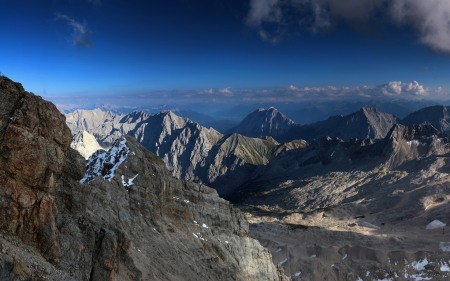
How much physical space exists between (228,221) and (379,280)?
73.9 meters

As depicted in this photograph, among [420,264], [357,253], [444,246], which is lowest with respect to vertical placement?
[357,253]

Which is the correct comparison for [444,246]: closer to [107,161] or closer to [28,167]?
[107,161]

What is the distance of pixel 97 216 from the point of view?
54281 mm

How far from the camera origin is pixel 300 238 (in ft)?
591

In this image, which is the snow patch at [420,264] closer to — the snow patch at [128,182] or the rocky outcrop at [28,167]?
the snow patch at [128,182]

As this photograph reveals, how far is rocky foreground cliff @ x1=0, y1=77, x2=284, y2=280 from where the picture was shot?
1502 inches

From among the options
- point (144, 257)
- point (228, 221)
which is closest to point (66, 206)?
point (144, 257)

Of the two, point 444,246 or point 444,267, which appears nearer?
point 444,267

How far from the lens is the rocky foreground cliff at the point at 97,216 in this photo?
125ft

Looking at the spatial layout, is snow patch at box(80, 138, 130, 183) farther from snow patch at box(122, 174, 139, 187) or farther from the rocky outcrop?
the rocky outcrop

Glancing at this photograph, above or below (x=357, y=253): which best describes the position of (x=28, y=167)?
above

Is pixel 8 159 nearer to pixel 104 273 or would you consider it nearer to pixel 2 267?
pixel 2 267

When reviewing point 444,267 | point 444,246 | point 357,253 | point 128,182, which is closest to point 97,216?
point 128,182

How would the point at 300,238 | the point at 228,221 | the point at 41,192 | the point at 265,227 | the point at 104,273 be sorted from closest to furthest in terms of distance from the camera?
the point at 41,192 → the point at 104,273 → the point at 228,221 → the point at 300,238 → the point at 265,227
